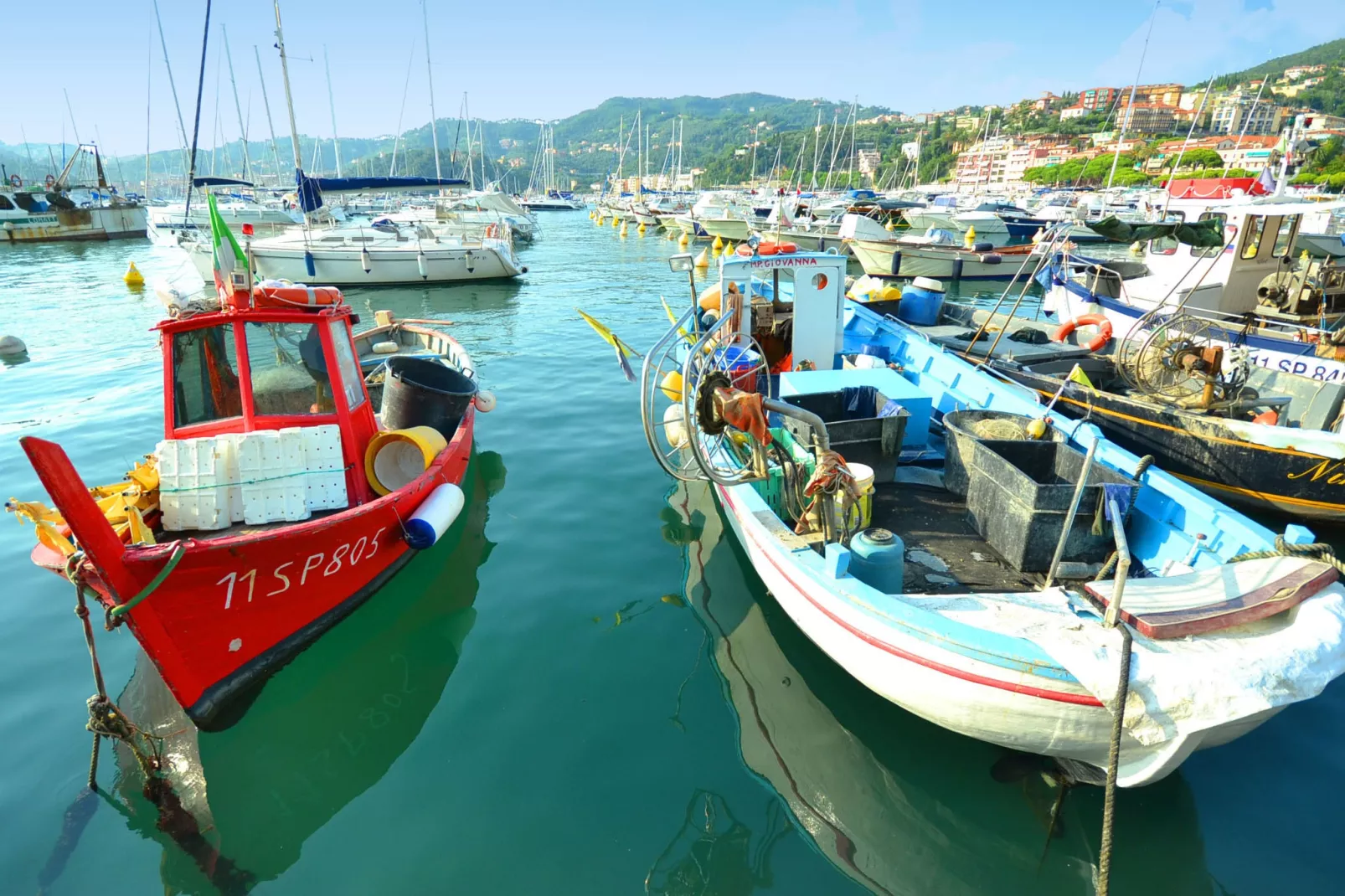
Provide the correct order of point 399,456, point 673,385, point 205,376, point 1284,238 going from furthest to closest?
point 1284,238 < point 673,385 < point 399,456 < point 205,376

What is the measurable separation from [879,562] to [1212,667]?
72.4 inches

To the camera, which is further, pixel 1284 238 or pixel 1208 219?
pixel 1284 238

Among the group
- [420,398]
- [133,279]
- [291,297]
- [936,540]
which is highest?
[291,297]

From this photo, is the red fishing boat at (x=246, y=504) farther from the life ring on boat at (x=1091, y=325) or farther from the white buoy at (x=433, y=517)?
the life ring on boat at (x=1091, y=325)

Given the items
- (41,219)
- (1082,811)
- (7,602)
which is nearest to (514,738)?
(1082,811)

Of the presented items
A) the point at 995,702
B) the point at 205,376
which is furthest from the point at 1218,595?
the point at 205,376

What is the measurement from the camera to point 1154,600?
380 centimetres

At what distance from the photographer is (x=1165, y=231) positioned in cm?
1039

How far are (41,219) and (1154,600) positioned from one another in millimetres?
62568

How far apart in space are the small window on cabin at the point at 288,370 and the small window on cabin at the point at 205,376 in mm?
225

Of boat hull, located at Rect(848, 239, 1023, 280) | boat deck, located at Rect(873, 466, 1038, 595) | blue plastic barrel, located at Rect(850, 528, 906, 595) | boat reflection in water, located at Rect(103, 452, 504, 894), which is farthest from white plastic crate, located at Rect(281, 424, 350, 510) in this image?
boat hull, located at Rect(848, 239, 1023, 280)

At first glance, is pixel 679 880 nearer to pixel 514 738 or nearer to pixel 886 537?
Result: pixel 514 738

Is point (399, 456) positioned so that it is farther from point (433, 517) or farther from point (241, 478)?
point (241, 478)

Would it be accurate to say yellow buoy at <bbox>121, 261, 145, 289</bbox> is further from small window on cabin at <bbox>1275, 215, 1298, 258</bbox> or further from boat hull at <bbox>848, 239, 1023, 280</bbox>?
small window on cabin at <bbox>1275, 215, 1298, 258</bbox>
